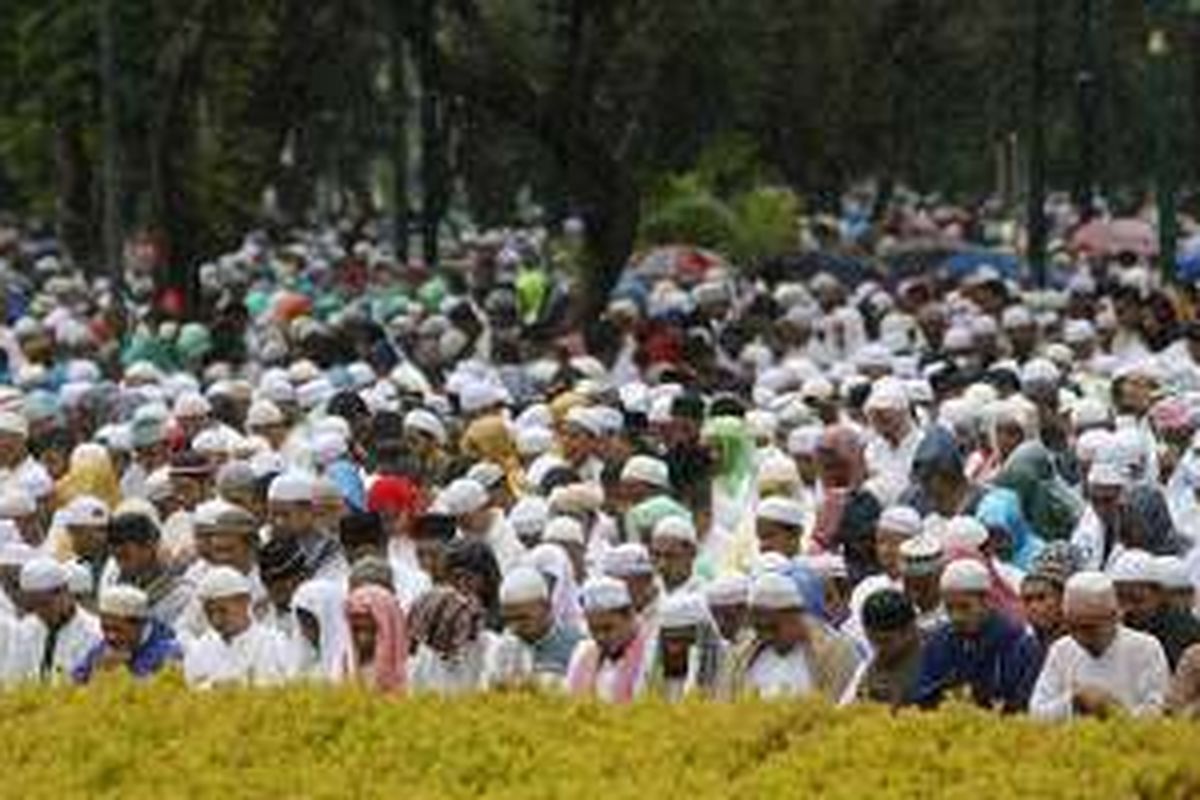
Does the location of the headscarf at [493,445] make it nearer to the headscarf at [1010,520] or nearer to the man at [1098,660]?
the headscarf at [1010,520]

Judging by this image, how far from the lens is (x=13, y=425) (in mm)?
18500

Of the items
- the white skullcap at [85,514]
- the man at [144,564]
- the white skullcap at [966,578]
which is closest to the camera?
the white skullcap at [966,578]

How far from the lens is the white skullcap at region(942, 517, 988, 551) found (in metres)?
12.7

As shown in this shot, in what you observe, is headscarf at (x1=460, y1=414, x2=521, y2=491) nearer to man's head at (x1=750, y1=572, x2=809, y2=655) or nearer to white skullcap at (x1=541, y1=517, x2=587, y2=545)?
white skullcap at (x1=541, y1=517, x2=587, y2=545)

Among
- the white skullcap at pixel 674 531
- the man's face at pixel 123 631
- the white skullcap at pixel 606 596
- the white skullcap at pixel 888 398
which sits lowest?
the man's face at pixel 123 631

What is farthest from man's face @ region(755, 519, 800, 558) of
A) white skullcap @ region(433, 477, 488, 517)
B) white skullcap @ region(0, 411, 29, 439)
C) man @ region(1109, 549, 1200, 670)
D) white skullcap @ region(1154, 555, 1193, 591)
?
white skullcap @ region(0, 411, 29, 439)

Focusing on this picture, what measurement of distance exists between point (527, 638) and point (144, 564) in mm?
2279

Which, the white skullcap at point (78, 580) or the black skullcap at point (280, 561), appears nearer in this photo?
the black skullcap at point (280, 561)

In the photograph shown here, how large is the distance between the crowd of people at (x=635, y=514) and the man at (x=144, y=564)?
17 millimetres

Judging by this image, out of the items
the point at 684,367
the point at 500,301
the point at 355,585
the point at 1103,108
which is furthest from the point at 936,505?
the point at 1103,108

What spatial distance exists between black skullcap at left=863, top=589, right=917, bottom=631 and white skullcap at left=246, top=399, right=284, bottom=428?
26.6 feet

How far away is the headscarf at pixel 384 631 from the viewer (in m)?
12.6

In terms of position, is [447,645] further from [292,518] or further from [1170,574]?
[1170,574]

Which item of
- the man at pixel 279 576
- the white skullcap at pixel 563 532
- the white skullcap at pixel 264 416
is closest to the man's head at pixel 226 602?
the man at pixel 279 576
